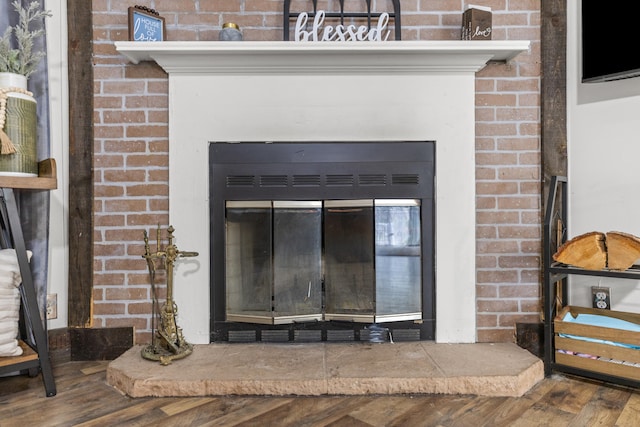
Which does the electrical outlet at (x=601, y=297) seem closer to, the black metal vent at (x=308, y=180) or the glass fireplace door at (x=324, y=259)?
the glass fireplace door at (x=324, y=259)

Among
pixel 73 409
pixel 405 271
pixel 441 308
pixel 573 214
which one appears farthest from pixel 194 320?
pixel 573 214

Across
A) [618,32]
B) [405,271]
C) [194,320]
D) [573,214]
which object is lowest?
[194,320]

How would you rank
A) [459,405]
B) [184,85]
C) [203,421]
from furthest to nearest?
[184,85]
[459,405]
[203,421]

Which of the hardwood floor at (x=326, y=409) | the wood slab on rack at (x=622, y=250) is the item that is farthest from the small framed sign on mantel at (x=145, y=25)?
the wood slab on rack at (x=622, y=250)

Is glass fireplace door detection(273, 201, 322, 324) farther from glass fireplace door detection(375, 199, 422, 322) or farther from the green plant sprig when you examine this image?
the green plant sprig

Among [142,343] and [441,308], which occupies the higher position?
A: [441,308]

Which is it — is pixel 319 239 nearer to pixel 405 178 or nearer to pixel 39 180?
pixel 405 178

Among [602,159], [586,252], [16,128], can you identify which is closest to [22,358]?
[16,128]

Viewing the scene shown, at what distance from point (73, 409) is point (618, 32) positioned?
2.65m

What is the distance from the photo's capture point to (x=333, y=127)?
1.91 meters

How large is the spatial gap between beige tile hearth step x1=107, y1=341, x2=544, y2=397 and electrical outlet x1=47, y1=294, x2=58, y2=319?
415 mm

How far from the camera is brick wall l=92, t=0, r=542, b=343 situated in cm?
190

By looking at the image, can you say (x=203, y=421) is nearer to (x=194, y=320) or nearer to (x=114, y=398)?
(x=114, y=398)

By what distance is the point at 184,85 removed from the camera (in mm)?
1884
